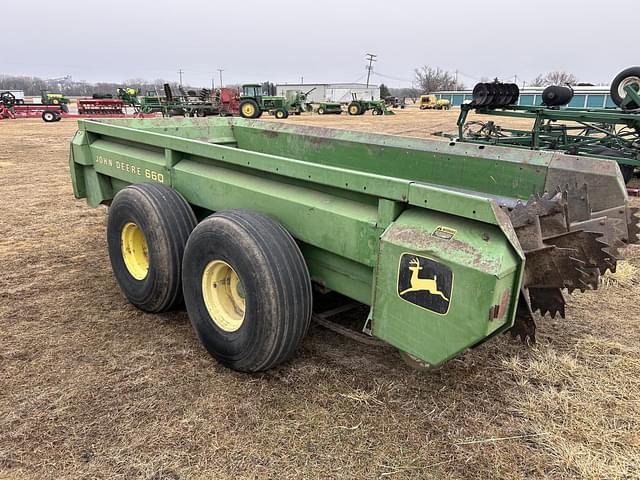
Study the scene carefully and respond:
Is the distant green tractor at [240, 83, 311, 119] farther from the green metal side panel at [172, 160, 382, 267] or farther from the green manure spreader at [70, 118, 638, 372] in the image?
the green metal side panel at [172, 160, 382, 267]

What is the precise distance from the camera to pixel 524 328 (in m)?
2.28

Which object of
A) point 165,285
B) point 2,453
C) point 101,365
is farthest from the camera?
point 165,285

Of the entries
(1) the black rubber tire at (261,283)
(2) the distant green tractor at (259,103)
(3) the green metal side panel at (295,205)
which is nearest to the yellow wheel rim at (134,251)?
(3) the green metal side panel at (295,205)

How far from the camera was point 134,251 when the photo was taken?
3439 millimetres

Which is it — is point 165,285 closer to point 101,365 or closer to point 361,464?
point 101,365

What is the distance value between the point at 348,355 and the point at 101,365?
1.37m

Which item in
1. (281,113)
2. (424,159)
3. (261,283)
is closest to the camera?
(261,283)

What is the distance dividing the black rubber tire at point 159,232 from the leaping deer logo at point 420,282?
157 centimetres

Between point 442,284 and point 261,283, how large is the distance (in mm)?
850

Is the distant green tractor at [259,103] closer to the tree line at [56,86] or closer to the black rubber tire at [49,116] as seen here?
the black rubber tire at [49,116]

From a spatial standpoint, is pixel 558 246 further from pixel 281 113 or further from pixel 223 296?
pixel 281 113

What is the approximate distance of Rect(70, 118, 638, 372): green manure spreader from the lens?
1.86 metres

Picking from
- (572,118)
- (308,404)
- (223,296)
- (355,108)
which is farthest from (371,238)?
(355,108)

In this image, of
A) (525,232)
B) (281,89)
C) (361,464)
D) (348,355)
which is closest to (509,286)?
(525,232)
